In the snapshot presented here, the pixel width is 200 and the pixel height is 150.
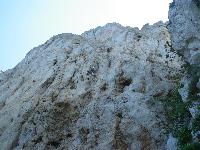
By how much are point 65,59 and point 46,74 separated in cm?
269

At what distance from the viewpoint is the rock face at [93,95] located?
29328mm

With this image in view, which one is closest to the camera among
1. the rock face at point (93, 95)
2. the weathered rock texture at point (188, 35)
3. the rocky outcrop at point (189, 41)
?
the rocky outcrop at point (189, 41)

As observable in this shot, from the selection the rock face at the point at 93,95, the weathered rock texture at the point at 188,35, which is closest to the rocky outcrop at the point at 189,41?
the weathered rock texture at the point at 188,35

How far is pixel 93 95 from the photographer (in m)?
33.6

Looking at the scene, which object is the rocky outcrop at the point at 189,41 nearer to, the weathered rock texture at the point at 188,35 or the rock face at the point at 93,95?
the weathered rock texture at the point at 188,35

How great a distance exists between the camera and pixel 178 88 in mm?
29000

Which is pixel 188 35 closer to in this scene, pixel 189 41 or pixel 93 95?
pixel 189 41

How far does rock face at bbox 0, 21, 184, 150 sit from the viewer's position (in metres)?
29.3

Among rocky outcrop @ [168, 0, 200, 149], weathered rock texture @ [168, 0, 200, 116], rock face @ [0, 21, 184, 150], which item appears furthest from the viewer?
rock face @ [0, 21, 184, 150]

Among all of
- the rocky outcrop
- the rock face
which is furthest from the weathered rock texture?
the rock face

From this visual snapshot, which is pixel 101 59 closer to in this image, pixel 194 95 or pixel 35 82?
pixel 35 82

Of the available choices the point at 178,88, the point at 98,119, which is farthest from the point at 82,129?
the point at 178,88

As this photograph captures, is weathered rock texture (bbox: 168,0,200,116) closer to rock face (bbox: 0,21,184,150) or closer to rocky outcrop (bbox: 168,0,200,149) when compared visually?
rocky outcrop (bbox: 168,0,200,149)

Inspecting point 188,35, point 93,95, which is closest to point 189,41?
point 188,35
